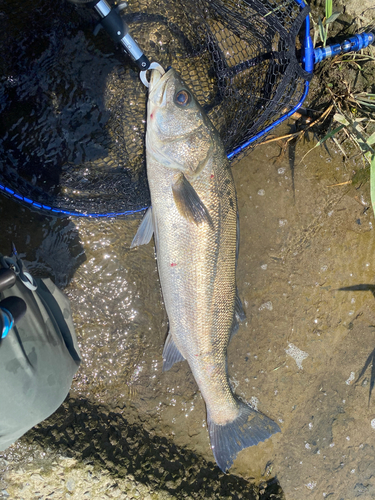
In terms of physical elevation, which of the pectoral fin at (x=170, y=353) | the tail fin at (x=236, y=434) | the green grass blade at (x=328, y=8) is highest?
the green grass blade at (x=328, y=8)

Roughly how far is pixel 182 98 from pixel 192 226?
2.78 ft

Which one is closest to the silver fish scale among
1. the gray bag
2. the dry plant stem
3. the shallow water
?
the shallow water

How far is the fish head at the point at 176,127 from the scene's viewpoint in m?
1.98

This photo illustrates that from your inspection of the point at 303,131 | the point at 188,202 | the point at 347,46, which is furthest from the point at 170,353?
the point at 347,46

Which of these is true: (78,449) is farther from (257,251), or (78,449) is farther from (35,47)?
(35,47)

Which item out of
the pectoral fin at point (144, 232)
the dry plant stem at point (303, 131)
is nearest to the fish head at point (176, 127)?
the pectoral fin at point (144, 232)

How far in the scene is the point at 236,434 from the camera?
2488 mm

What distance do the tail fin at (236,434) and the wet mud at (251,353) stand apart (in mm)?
392

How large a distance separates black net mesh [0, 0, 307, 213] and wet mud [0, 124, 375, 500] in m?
0.42

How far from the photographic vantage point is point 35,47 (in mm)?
2193

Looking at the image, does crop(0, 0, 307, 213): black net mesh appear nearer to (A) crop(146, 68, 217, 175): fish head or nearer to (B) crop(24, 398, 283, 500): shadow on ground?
(A) crop(146, 68, 217, 175): fish head

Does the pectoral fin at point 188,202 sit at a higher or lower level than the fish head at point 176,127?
lower

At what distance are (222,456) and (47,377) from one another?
1599 millimetres

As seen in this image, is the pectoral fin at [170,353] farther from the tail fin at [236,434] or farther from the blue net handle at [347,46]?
the blue net handle at [347,46]
